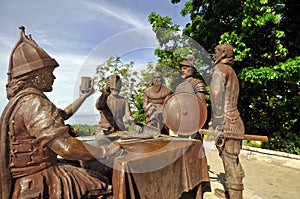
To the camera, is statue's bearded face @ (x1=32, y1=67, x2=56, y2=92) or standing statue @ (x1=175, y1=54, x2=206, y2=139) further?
standing statue @ (x1=175, y1=54, x2=206, y2=139)

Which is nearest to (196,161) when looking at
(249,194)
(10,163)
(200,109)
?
(200,109)

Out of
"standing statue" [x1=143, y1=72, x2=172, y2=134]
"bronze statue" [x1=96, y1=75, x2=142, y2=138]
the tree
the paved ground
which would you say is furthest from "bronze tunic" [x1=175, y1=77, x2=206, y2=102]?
the tree

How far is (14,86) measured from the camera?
178cm

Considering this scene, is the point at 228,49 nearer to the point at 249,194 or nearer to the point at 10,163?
the point at 249,194

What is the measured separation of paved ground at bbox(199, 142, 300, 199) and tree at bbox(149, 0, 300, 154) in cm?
116

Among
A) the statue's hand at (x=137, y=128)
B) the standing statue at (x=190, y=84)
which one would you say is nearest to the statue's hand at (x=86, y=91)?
the statue's hand at (x=137, y=128)

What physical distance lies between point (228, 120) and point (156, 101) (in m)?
1.80

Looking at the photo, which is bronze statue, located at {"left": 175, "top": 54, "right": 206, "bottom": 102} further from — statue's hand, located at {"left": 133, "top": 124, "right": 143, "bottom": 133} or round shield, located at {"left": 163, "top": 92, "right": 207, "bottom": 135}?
statue's hand, located at {"left": 133, "top": 124, "right": 143, "bottom": 133}

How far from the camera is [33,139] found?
1723mm

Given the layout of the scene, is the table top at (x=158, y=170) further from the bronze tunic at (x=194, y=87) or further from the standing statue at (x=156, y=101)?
the standing statue at (x=156, y=101)

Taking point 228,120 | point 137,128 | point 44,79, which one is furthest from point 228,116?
point 44,79

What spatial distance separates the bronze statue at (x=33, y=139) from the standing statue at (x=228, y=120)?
2.01 m

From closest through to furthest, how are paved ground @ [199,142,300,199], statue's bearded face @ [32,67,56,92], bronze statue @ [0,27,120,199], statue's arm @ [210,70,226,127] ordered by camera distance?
1. bronze statue @ [0,27,120,199]
2. statue's bearded face @ [32,67,56,92]
3. statue's arm @ [210,70,226,127]
4. paved ground @ [199,142,300,199]

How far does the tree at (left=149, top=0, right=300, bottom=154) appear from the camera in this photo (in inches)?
241
